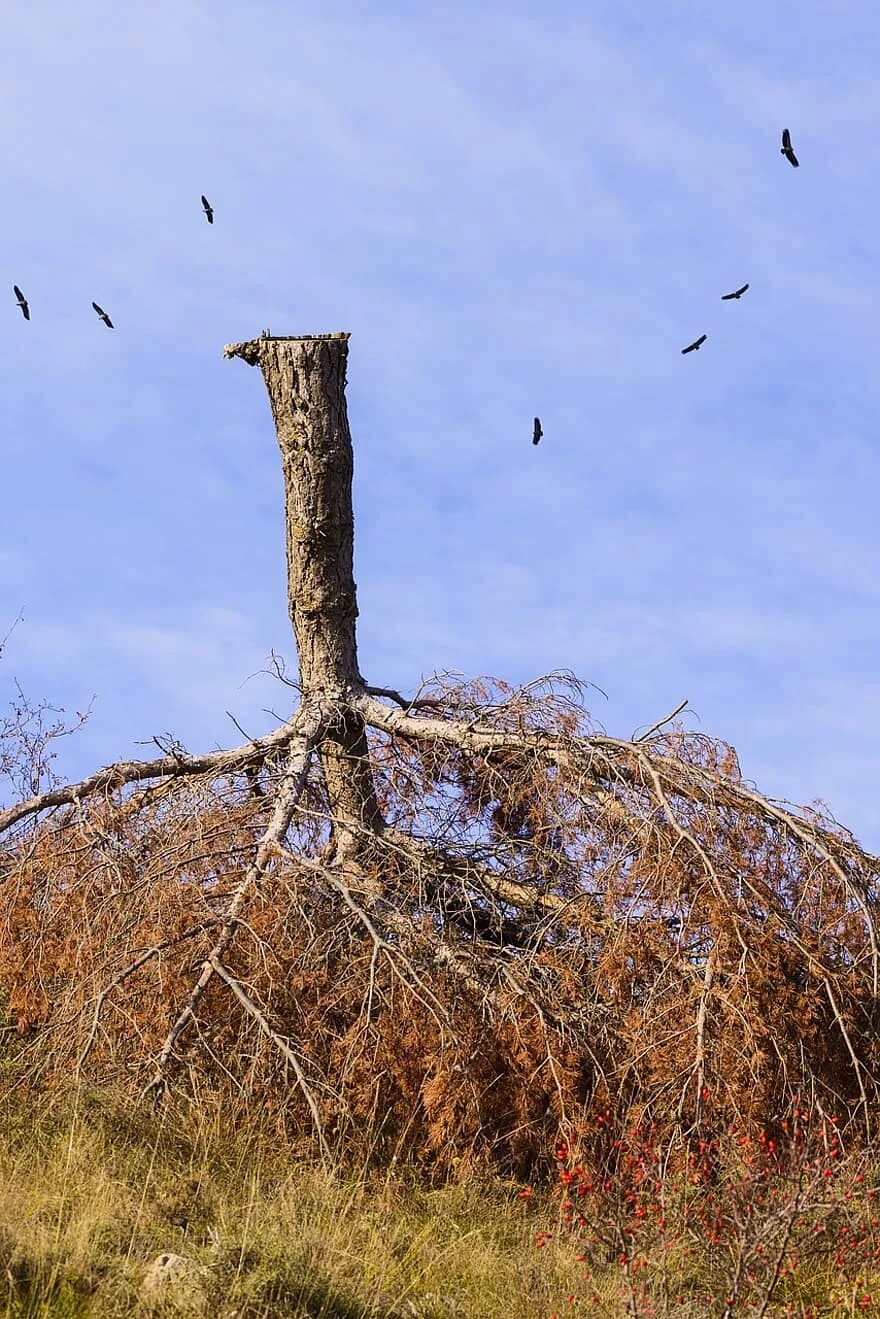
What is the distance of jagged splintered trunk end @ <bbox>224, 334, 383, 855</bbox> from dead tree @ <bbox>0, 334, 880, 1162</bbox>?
23.2 inches

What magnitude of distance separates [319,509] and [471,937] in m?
3.07

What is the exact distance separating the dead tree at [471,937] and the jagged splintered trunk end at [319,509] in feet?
1.93

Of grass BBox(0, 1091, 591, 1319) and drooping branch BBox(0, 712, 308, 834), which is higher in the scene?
drooping branch BBox(0, 712, 308, 834)

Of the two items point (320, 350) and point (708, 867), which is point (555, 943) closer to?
point (708, 867)

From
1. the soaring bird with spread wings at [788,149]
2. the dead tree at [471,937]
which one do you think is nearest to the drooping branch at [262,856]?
the dead tree at [471,937]

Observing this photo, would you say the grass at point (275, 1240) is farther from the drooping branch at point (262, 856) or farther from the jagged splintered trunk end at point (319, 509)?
the jagged splintered trunk end at point (319, 509)

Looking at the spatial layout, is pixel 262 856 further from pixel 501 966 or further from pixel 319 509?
pixel 319 509

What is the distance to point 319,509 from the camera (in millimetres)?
9266

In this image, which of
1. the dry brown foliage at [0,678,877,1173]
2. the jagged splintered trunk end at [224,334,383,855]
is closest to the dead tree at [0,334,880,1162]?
the dry brown foliage at [0,678,877,1173]

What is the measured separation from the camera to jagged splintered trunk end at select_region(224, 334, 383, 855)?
922 centimetres

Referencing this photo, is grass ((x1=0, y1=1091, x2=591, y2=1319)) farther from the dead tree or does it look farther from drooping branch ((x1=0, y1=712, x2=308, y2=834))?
drooping branch ((x1=0, y1=712, x2=308, y2=834))

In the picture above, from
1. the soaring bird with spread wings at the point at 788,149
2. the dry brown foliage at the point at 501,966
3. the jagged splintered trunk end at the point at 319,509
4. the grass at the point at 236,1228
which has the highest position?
the soaring bird with spread wings at the point at 788,149

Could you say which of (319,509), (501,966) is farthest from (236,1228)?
(319,509)

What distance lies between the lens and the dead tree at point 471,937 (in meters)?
6.77
